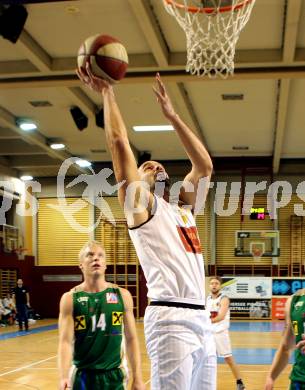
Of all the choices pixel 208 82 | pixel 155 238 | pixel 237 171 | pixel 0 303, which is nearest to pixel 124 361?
pixel 155 238

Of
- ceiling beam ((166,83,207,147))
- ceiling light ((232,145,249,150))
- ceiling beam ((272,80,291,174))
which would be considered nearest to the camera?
ceiling beam ((272,80,291,174))

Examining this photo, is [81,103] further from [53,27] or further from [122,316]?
[122,316]

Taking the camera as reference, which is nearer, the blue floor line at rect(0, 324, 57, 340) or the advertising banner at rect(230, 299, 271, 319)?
the blue floor line at rect(0, 324, 57, 340)

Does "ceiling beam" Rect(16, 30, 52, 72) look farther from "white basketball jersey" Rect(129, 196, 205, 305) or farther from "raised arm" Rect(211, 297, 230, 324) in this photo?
"white basketball jersey" Rect(129, 196, 205, 305)

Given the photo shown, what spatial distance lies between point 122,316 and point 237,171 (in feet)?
64.9

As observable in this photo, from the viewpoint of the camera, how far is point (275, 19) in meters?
10.7

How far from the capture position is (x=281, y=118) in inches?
648

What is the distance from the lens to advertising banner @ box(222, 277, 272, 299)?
Answer: 23297 millimetres

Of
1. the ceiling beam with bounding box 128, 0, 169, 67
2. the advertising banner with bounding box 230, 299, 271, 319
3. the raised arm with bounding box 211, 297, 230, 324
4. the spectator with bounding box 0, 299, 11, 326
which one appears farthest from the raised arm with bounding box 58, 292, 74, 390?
the advertising banner with bounding box 230, 299, 271, 319

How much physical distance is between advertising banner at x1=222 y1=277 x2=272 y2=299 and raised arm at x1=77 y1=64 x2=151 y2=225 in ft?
67.3

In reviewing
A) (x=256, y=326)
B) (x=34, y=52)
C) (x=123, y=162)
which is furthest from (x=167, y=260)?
(x=256, y=326)

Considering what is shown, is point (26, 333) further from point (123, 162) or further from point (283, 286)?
point (123, 162)

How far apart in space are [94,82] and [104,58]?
21 cm

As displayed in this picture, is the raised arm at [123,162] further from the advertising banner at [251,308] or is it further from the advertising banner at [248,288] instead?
the advertising banner at [251,308]
